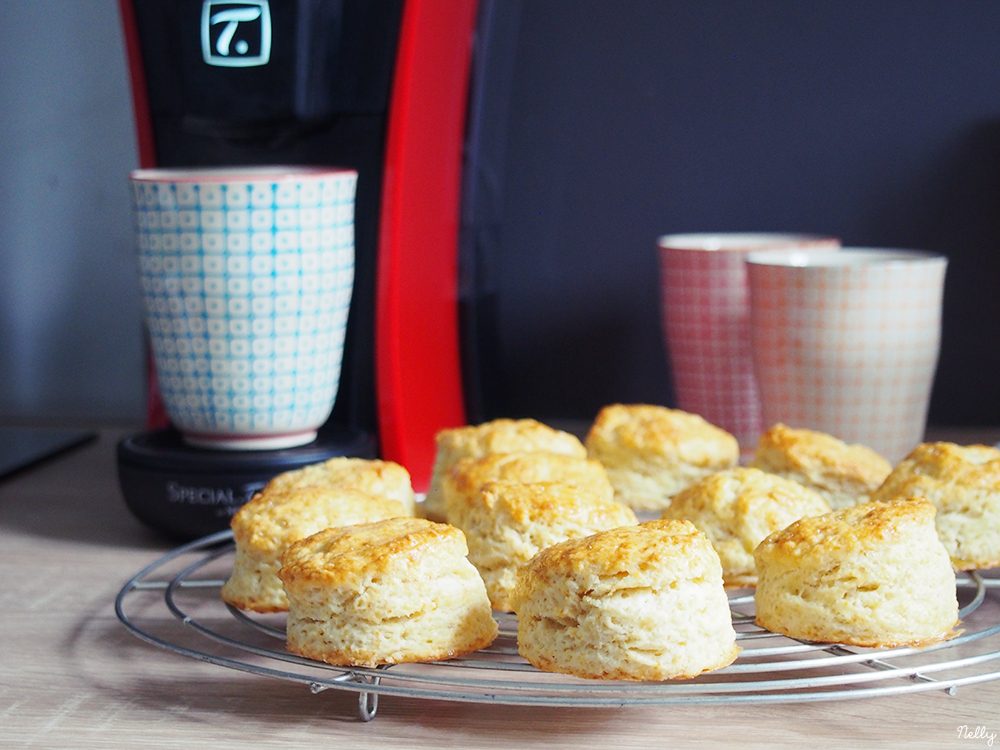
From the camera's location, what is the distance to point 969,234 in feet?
4.42

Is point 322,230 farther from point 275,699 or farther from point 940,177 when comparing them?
point 940,177

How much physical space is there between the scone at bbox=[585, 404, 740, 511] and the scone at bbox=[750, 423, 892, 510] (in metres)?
0.05

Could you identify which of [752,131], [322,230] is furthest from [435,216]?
[752,131]

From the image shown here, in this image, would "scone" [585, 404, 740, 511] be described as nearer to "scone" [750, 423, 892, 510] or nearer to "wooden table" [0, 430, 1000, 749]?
"scone" [750, 423, 892, 510]

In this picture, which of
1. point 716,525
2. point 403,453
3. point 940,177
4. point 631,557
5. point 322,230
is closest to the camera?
point 631,557

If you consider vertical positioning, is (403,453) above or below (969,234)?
below

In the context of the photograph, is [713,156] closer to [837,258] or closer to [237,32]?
[837,258]

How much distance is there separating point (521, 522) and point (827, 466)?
0.27m

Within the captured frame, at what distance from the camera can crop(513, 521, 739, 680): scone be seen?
66cm

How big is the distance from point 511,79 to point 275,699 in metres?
0.82

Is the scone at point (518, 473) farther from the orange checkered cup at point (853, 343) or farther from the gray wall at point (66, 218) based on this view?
the gray wall at point (66, 218)

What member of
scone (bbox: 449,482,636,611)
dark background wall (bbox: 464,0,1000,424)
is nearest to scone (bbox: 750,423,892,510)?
scone (bbox: 449,482,636,611)

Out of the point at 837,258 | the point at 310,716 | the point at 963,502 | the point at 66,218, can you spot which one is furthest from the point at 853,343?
the point at 66,218

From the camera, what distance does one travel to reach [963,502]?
0.85m
